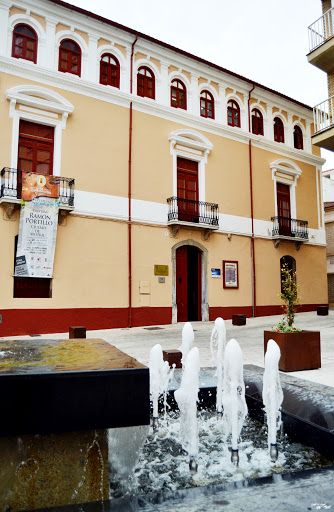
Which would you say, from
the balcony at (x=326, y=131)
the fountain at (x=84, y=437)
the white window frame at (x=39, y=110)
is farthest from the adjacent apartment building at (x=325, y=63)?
the fountain at (x=84, y=437)

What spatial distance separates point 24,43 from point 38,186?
16.5 ft

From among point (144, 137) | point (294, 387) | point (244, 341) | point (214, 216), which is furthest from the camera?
point (214, 216)

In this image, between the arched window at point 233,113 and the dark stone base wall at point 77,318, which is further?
the arched window at point 233,113

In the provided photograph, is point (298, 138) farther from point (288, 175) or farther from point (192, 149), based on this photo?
point (192, 149)

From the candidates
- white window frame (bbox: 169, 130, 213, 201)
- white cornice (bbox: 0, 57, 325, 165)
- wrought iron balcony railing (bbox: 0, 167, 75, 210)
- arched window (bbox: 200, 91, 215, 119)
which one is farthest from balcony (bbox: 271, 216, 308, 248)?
wrought iron balcony railing (bbox: 0, 167, 75, 210)

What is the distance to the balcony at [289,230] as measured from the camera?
60.2 ft

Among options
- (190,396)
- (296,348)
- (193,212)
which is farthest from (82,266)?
(190,396)

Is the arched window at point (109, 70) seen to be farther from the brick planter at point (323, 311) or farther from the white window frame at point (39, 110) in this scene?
the brick planter at point (323, 311)

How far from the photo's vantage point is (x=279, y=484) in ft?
6.28

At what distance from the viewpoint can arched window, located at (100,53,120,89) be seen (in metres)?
14.7

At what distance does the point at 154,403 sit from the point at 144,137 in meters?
13.0

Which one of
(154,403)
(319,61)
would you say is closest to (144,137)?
(319,61)

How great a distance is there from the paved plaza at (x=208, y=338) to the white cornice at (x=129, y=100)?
8346mm

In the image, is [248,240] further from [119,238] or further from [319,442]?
[319,442]
